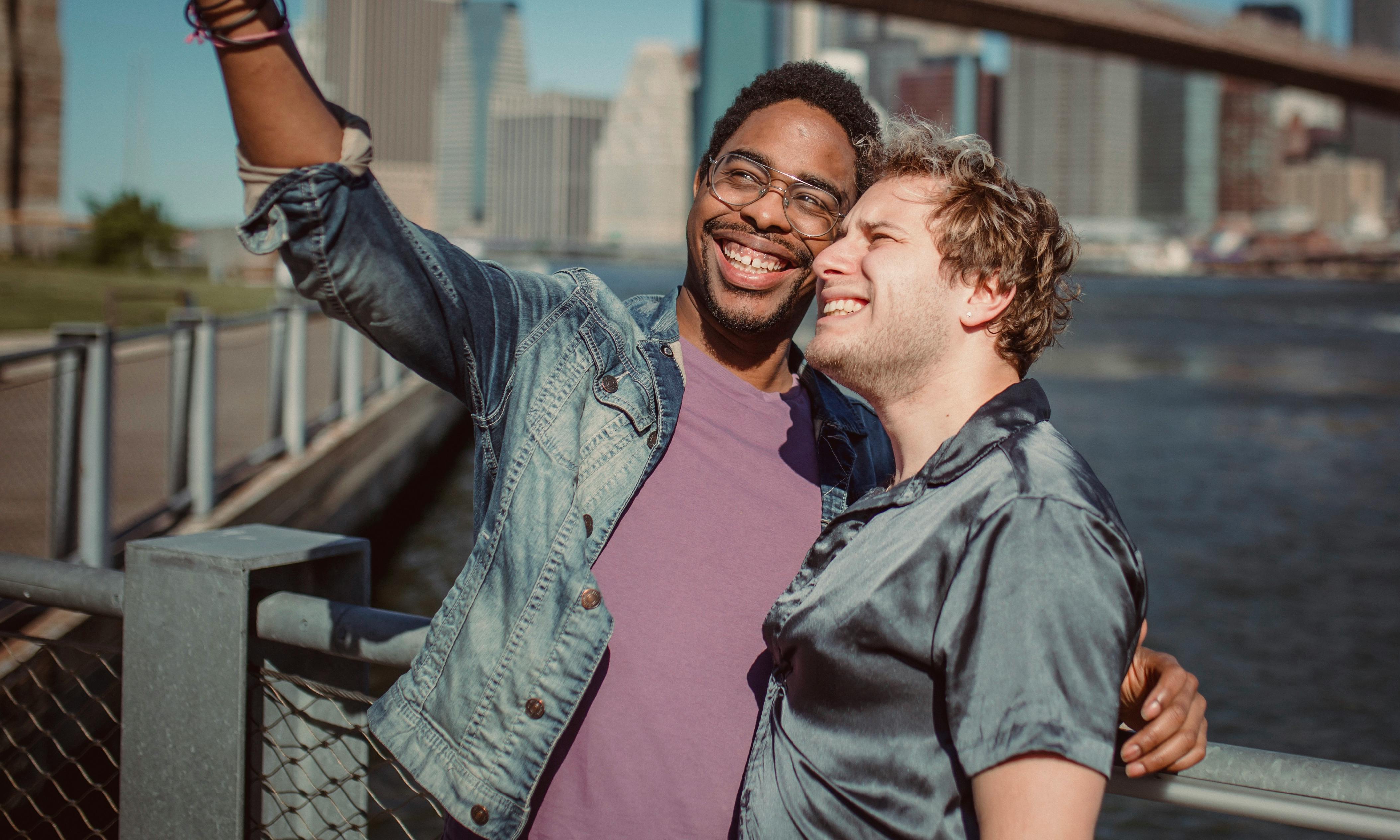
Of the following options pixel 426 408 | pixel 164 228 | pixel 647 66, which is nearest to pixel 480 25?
pixel 647 66

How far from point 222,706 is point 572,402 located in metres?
0.66

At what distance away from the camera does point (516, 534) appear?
4.47 feet

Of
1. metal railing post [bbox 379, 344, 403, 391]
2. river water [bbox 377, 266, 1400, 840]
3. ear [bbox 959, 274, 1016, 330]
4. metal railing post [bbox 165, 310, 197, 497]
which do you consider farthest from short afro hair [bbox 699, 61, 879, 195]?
metal railing post [bbox 379, 344, 403, 391]

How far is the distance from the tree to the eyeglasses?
1065 inches

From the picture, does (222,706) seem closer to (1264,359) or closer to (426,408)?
(426,408)

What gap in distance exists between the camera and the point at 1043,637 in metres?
0.96

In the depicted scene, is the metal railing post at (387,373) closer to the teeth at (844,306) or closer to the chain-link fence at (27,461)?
the chain-link fence at (27,461)

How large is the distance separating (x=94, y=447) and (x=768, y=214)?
278 cm

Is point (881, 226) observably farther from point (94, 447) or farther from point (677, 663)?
point (94, 447)

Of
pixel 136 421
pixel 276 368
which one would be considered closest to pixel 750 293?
pixel 136 421

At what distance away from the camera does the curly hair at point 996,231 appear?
50.3 inches

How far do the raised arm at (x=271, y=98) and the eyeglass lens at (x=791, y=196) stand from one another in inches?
31.9

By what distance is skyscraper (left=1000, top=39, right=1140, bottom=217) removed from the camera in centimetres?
13225

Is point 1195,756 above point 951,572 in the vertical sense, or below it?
below
